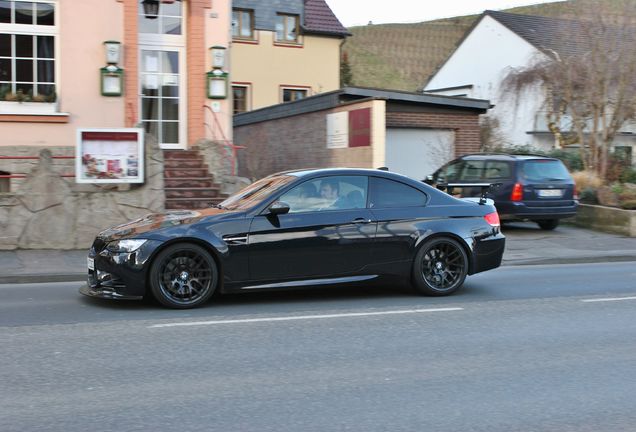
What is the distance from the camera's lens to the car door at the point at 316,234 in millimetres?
8133

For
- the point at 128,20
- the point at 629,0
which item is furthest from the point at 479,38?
the point at 128,20

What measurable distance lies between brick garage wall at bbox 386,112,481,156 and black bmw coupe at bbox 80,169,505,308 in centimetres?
938

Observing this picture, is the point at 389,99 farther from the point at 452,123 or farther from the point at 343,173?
the point at 343,173

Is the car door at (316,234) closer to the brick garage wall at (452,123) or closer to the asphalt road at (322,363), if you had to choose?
the asphalt road at (322,363)

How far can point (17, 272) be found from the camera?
10344mm

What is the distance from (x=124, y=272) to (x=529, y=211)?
9.90 m

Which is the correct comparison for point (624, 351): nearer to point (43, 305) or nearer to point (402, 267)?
point (402, 267)

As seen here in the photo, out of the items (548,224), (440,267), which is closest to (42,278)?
(440,267)

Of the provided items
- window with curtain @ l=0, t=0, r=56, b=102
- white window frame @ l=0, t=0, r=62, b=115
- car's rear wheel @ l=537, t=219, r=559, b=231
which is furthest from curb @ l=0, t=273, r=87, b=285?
car's rear wheel @ l=537, t=219, r=559, b=231

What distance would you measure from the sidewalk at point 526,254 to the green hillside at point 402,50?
41217mm

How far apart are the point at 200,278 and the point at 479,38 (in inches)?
1271

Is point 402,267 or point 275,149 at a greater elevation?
point 275,149

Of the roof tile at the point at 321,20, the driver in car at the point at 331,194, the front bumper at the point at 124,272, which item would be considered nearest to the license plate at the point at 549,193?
the driver in car at the point at 331,194

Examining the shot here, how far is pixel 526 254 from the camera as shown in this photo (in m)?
13.2
